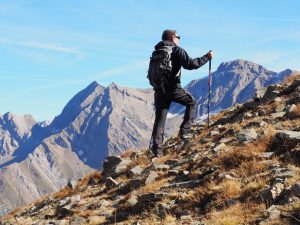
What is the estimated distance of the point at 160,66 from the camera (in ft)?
49.2

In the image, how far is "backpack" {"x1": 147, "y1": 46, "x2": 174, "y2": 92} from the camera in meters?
14.9

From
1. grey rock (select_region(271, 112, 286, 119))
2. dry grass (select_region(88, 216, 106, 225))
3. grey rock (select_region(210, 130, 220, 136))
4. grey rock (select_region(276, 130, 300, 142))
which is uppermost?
grey rock (select_region(271, 112, 286, 119))

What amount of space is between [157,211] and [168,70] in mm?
5737

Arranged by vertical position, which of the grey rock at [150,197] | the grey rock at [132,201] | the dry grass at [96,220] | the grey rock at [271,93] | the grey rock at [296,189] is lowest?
the dry grass at [96,220]

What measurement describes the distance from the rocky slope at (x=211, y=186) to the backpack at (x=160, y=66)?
275cm

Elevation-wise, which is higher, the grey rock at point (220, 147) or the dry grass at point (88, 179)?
the grey rock at point (220, 147)

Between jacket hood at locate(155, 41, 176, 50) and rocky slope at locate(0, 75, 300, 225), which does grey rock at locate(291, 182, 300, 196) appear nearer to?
rocky slope at locate(0, 75, 300, 225)

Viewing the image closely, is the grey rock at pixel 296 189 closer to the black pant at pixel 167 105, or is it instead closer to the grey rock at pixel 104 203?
the grey rock at pixel 104 203

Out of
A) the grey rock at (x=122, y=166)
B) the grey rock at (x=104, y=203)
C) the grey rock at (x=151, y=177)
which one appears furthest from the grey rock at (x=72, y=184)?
the grey rock at (x=151, y=177)

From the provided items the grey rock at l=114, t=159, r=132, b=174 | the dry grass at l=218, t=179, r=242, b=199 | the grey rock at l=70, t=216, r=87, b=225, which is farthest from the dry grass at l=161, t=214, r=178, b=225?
the grey rock at l=114, t=159, r=132, b=174

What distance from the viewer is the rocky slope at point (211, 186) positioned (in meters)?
9.04

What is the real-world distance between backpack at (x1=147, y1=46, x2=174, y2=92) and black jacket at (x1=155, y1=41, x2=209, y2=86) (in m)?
0.16

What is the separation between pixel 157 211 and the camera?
10680mm

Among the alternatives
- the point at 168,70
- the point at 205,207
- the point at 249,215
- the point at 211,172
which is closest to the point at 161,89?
the point at 168,70
